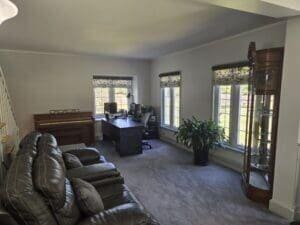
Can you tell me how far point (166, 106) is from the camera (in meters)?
5.99

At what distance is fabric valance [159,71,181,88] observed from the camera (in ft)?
17.4

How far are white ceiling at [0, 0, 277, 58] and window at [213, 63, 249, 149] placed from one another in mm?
657

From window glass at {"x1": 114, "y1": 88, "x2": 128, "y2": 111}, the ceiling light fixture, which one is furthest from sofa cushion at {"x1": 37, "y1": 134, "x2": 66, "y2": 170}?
window glass at {"x1": 114, "y1": 88, "x2": 128, "y2": 111}

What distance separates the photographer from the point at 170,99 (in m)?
5.76

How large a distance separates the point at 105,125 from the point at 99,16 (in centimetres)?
352

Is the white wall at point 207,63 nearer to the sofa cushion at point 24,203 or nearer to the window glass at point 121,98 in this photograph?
the window glass at point 121,98

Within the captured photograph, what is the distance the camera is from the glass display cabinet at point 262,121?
8.37 ft

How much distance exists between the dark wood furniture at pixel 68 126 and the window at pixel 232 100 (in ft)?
10.4

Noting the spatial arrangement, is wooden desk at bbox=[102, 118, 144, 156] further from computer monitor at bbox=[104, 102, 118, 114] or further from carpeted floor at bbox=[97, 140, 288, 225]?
computer monitor at bbox=[104, 102, 118, 114]

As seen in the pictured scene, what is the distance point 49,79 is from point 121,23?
3.29 metres

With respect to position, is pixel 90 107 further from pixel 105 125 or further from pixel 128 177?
pixel 128 177

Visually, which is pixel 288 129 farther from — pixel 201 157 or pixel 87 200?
pixel 87 200

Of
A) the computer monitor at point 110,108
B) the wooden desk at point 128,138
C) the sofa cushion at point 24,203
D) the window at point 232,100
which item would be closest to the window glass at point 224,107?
the window at point 232,100

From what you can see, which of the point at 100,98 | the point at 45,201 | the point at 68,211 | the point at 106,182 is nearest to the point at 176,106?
the point at 100,98
